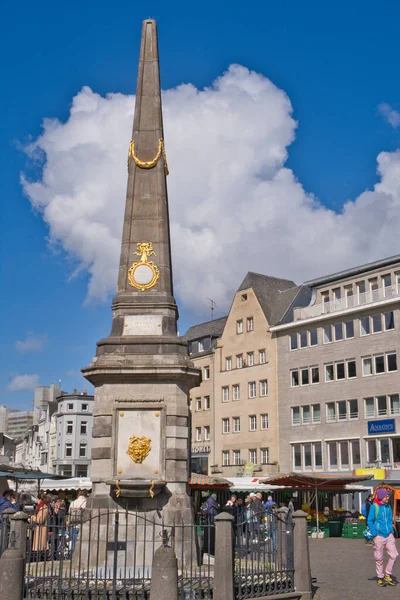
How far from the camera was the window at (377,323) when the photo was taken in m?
48.8

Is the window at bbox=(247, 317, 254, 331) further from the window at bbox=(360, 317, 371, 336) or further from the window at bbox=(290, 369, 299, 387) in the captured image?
the window at bbox=(360, 317, 371, 336)

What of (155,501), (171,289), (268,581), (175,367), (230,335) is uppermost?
(230,335)

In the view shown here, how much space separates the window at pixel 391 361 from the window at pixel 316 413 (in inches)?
262

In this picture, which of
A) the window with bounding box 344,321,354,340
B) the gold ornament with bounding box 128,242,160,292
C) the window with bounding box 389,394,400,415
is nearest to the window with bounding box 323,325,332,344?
the window with bounding box 344,321,354,340

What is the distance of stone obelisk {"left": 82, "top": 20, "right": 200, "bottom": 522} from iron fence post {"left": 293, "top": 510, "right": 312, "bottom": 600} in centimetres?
300

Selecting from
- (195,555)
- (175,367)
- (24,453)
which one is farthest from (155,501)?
(24,453)

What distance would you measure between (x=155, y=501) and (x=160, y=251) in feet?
18.5

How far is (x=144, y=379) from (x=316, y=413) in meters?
38.3

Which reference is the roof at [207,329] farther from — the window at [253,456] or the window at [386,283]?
the window at [386,283]

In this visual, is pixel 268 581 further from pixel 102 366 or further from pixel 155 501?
pixel 102 366

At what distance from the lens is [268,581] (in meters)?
12.5

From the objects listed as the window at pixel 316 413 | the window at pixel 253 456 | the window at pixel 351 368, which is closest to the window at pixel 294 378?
the window at pixel 316 413

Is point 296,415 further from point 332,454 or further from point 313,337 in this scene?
point 313,337

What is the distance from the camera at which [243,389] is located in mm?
58906
